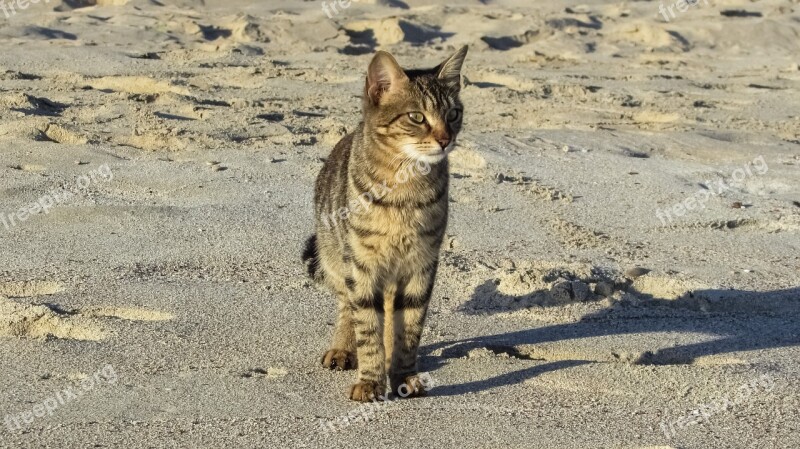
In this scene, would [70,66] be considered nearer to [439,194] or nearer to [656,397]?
[439,194]

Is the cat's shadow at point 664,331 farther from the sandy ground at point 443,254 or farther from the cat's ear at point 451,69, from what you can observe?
the cat's ear at point 451,69

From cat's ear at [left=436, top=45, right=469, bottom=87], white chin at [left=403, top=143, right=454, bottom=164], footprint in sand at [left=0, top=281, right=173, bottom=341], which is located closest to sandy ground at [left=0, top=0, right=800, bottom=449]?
footprint in sand at [left=0, top=281, right=173, bottom=341]

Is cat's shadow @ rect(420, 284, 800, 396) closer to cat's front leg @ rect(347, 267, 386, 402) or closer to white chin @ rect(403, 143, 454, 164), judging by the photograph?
cat's front leg @ rect(347, 267, 386, 402)

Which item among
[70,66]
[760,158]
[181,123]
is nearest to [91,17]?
[70,66]

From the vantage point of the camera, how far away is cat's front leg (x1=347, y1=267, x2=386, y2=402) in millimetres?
4355

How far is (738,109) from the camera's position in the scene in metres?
10.7

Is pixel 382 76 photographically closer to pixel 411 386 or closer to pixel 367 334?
pixel 367 334

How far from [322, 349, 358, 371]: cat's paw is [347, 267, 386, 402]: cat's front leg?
28 centimetres

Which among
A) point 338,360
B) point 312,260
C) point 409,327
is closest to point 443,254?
point 312,260

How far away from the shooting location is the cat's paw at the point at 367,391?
14.1ft

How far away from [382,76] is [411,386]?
126cm

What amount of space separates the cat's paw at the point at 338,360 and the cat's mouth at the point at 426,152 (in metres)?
0.94

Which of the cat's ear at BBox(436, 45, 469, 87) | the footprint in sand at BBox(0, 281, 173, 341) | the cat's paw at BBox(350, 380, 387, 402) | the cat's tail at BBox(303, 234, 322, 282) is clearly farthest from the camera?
the cat's tail at BBox(303, 234, 322, 282)

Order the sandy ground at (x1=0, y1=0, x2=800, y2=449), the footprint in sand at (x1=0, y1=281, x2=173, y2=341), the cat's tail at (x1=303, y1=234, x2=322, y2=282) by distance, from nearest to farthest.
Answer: the sandy ground at (x1=0, y1=0, x2=800, y2=449)
the footprint in sand at (x1=0, y1=281, x2=173, y2=341)
the cat's tail at (x1=303, y1=234, x2=322, y2=282)
